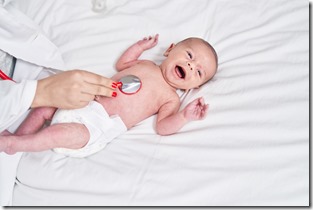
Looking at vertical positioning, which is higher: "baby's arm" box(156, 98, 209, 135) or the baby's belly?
"baby's arm" box(156, 98, 209, 135)

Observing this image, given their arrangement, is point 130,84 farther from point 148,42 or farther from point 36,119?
point 36,119

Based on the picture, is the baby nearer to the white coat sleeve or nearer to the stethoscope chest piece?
the stethoscope chest piece

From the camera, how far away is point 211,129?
110 cm

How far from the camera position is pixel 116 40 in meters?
1.44

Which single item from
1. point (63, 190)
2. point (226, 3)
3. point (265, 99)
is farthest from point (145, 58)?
point (63, 190)

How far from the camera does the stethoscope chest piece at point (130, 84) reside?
4.05 ft

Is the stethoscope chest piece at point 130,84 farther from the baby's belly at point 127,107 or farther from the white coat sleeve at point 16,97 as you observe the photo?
the white coat sleeve at point 16,97

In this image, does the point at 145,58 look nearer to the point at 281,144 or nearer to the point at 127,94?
the point at 127,94

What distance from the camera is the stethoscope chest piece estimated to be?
1233mm

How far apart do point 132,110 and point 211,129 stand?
0.89ft

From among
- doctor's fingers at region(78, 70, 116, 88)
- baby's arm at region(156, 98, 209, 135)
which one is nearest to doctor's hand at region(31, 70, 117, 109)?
doctor's fingers at region(78, 70, 116, 88)

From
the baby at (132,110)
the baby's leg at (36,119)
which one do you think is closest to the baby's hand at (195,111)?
the baby at (132,110)

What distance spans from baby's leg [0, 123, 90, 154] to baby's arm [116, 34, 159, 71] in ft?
1.13

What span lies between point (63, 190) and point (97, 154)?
5.5 inches
